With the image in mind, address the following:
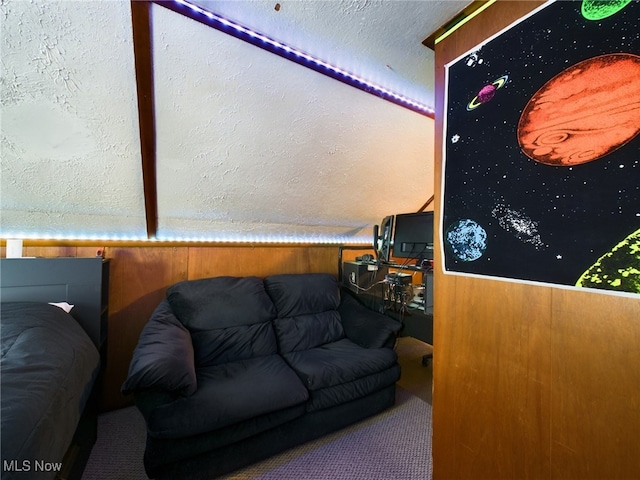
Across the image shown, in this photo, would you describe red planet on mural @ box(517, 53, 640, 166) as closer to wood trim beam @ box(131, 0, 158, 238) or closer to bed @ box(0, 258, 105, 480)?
wood trim beam @ box(131, 0, 158, 238)

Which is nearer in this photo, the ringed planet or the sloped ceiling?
the ringed planet

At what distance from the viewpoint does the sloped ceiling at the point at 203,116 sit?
107cm

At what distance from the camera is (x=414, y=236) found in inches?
86.4

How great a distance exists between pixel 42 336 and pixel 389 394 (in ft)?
6.77

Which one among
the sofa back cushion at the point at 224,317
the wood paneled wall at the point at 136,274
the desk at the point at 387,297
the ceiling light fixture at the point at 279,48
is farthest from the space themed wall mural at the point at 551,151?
the wood paneled wall at the point at 136,274

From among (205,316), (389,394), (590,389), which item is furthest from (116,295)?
(590,389)

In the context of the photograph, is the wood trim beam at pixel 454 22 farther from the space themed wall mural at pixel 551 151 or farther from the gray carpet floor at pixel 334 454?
the gray carpet floor at pixel 334 454

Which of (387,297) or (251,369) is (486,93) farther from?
(251,369)

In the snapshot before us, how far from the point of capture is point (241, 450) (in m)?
1.44

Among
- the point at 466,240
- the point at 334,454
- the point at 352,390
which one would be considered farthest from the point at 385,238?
the point at 334,454

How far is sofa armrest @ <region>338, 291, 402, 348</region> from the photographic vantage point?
202 centimetres

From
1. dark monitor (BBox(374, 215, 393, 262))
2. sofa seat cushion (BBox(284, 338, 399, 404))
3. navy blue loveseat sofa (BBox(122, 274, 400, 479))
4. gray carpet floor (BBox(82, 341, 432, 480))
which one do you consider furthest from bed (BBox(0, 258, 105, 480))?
dark monitor (BBox(374, 215, 393, 262))

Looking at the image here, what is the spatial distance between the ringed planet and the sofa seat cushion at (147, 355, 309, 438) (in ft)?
5.49

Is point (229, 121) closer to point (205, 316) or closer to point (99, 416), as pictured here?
point (205, 316)
